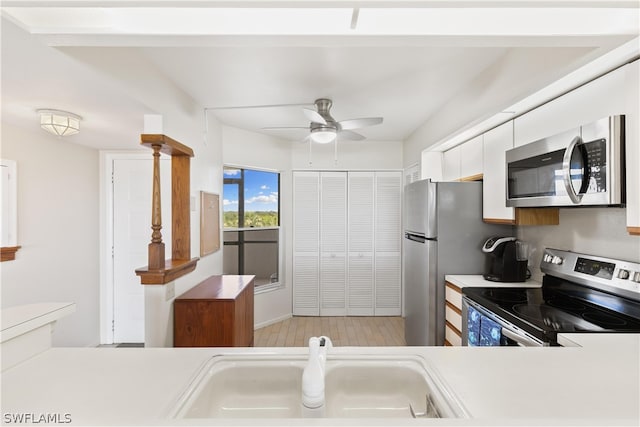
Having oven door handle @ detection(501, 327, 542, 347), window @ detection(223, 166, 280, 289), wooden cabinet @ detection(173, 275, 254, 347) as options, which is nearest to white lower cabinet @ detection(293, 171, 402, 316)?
window @ detection(223, 166, 280, 289)

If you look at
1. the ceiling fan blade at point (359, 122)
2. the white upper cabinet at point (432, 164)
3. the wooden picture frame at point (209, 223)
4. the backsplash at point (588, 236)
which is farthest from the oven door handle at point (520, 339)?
the wooden picture frame at point (209, 223)

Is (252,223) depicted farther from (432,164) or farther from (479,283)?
(479,283)

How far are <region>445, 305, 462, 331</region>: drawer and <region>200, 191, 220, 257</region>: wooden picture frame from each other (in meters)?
2.26

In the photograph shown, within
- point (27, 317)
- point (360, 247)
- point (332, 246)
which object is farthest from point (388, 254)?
point (27, 317)

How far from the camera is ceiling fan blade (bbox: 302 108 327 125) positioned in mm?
2452

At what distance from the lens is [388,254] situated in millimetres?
4520

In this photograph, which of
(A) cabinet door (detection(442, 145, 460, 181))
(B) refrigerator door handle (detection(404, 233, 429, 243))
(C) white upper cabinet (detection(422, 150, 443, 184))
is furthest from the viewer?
(C) white upper cabinet (detection(422, 150, 443, 184))

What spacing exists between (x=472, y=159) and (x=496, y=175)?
0.47 metres

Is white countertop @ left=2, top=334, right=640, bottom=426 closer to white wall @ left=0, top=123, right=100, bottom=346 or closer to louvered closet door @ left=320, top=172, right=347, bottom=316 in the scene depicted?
white wall @ left=0, top=123, right=100, bottom=346

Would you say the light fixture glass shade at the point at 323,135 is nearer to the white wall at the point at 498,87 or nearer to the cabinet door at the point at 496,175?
the white wall at the point at 498,87

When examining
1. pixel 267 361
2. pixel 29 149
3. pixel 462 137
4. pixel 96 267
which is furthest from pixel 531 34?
pixel 96 267

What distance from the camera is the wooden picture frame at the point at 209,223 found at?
3094 mm

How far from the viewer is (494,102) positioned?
7.19ft

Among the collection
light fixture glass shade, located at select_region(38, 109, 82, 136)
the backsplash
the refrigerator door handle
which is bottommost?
the refrigerator door handle
